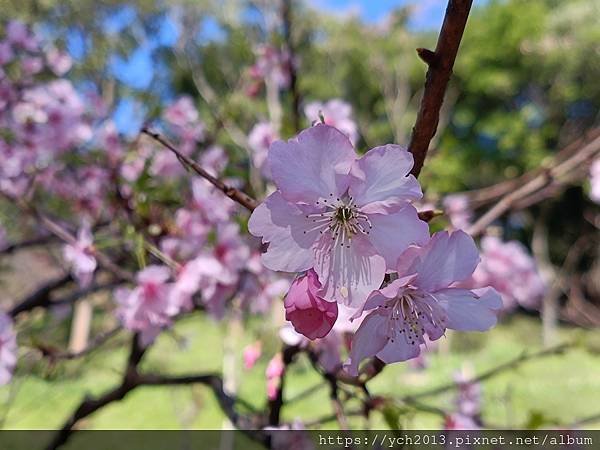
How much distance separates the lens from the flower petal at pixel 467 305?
16.8 inches

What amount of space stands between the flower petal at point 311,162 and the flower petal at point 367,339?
0.11 m

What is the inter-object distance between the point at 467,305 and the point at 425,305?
0.11ft

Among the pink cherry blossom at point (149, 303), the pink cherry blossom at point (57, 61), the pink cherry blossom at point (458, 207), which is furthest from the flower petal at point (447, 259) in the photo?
the pink cherry blossom at point (57, 61)

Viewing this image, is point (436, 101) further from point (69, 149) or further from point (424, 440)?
point (69, 149)

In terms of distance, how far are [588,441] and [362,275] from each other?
105 cm

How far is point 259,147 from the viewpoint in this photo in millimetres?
1327

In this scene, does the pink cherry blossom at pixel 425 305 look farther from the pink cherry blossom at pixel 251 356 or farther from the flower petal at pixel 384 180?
the pink cherry blossom at pixel 251 356

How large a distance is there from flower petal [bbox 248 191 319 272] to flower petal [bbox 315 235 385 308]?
0.01m

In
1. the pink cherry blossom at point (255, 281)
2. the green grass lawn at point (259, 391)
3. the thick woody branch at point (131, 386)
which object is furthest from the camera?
the green grass lawn at point (259, 391)

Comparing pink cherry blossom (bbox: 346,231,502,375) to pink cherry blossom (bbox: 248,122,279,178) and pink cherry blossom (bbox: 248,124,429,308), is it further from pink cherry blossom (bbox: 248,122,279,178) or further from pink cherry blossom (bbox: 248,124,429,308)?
pink cherry blossom (bbox: 248,122,279,178)

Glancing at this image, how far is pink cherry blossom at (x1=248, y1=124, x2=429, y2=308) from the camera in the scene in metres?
0.40

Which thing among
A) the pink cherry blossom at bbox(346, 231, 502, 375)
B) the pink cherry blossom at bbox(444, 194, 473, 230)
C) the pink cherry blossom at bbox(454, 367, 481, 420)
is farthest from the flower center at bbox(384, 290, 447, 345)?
the pink cherry blossom at bbox(444, 194, 473, 230)

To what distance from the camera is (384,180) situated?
41cm

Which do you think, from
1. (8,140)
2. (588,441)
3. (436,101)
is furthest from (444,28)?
(8,140)
